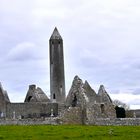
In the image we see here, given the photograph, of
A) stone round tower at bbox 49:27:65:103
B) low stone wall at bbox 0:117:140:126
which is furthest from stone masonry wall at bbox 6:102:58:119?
stone round tower at bbox 49:27:65:103

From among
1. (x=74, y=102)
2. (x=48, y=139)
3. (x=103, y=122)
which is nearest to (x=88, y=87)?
(x=74, y=102)

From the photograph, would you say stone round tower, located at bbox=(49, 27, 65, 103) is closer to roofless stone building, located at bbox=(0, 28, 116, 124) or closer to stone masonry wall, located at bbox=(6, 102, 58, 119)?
roofless stone building, located at bbox=(0, 28, 116, 124)

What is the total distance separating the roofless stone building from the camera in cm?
5703

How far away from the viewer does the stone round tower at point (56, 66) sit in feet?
314

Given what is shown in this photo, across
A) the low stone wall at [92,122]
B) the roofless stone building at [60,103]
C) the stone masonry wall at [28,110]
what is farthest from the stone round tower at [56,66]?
the low stone wall at [92,122]

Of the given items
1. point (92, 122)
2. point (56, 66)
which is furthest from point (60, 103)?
point (92, 122)

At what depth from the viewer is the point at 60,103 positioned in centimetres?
7850

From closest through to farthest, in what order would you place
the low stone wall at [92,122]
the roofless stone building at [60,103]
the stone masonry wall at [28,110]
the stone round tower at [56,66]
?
the low stone wall at [92,122], the roofless stone building at [60,103], the stone masonry wall at [28,110], the stone round tower at [56,66]

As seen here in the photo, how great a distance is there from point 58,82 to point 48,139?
68.7m

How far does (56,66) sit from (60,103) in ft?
60.7

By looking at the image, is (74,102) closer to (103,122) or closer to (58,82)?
(103,122)

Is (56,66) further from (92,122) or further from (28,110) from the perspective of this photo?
(92,122)

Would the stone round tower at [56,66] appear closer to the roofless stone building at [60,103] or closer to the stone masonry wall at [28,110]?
the roofless stone building at [60,103]

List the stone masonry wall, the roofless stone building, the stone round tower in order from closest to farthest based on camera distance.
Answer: the roofless stone building → the stone masonry wall → the stone round tower
